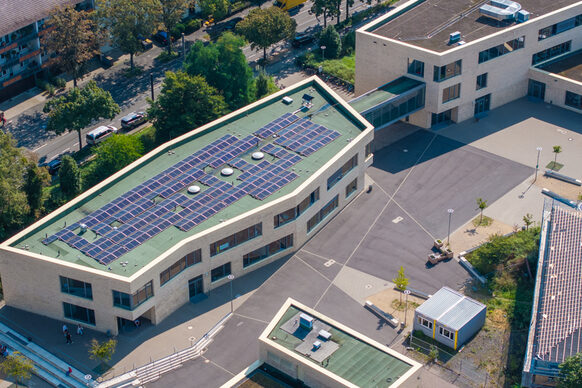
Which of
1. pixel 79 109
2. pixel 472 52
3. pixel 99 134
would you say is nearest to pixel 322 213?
pixel 472 52

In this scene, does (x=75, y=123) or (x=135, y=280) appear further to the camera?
(x=75, y=123)

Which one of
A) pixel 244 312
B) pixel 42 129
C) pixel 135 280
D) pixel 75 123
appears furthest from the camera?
pixel 42 129

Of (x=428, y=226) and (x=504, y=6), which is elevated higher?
(x=504, y=6)

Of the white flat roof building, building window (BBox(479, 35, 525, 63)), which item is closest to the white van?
the white flat roof building

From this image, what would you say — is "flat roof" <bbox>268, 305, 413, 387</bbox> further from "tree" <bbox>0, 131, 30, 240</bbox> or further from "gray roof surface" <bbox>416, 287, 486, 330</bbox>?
"tree" <bbox>0, 131, 30, 240</bbox>

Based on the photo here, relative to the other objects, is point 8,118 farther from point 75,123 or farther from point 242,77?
point 242,77

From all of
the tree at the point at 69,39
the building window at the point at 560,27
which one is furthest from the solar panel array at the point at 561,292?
the tree at the point at 69,39

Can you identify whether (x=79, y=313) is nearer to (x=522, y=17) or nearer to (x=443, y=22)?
(x=443, y=22)

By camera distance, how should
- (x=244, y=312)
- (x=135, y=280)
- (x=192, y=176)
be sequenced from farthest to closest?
(x=192, y=176) → (x=244, y=312) → (x=135, y=280)

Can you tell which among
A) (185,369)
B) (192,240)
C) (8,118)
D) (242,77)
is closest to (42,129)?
(8,118)
